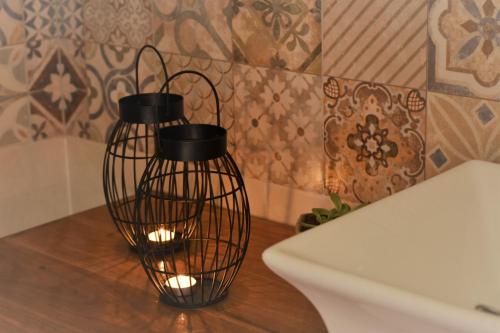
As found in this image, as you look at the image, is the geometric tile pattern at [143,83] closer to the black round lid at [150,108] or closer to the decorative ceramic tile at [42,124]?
the decorative ceramic tile at [42,124]

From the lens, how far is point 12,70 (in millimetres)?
1761

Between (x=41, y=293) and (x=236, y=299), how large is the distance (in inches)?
12.3

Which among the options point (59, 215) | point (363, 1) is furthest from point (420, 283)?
point (59, 215)

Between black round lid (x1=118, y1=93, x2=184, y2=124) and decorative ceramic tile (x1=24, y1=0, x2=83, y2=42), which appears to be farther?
decorative ceramic tile (x1=24, y1=0, x2=83, y2=42)

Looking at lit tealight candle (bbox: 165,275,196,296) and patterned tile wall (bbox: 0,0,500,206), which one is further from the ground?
patterned tile wall (bbox: 0,0,500,206)

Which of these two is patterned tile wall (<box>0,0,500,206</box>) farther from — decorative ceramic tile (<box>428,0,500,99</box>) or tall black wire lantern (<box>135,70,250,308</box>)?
tall black wire lantern (<box>135,70,250,308</box>)

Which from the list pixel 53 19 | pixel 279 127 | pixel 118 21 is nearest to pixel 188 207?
pixel 279 127

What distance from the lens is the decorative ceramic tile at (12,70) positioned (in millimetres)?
1743

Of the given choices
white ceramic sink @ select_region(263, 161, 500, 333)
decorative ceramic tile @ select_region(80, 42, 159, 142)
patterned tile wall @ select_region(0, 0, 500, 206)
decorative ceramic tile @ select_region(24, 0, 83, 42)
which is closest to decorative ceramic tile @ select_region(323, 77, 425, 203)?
patterned tile wall @ select_region(0, 0, 500, 206)

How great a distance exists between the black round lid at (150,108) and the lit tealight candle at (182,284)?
0.25 metres

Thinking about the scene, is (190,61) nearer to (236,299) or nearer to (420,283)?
(236,299)

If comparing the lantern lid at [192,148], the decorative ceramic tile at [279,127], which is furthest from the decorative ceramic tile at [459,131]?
the lantern lid at [192,148]

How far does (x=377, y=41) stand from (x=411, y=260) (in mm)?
452

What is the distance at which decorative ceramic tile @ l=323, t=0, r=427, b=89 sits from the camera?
133 centimetres
